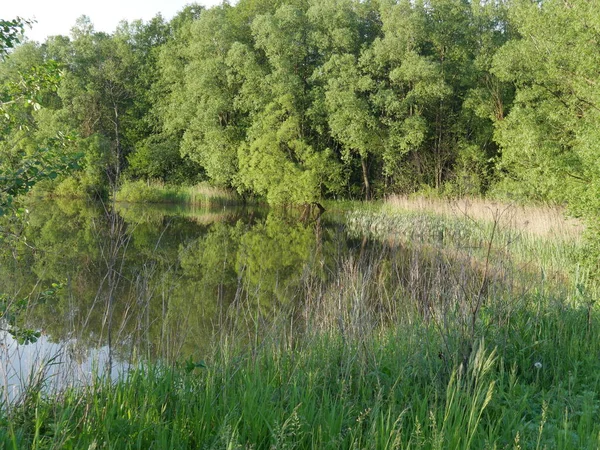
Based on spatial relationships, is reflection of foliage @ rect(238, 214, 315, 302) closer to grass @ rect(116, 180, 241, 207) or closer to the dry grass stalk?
the dry grass stalk

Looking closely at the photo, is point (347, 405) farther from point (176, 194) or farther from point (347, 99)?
point (176, 194)

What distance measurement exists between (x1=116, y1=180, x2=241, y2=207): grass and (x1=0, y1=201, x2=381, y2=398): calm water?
615 cm

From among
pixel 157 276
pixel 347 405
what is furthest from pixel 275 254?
pixel 347 405

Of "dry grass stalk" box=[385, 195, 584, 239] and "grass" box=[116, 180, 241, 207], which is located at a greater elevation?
"dry grass stalk" box=[385, 195, 584, 239]

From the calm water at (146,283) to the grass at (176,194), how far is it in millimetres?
6147

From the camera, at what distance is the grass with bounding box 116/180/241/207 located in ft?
96.2

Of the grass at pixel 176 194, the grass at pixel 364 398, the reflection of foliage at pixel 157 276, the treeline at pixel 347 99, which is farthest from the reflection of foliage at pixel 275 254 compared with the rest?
the grass at pixel 176 194

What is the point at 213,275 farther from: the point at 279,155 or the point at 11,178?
the point at 279,155

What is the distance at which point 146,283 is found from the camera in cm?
359

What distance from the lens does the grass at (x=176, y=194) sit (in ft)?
96.2

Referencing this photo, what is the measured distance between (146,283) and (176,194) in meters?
28.5

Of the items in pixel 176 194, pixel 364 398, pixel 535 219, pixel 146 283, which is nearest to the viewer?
pixel 364 398

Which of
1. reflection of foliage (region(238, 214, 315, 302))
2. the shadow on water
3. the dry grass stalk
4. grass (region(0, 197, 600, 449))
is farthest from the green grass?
the dry grass stalk

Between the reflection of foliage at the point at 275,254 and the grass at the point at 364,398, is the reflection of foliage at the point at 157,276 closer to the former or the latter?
the reflection of foliage at the point at 275,254
